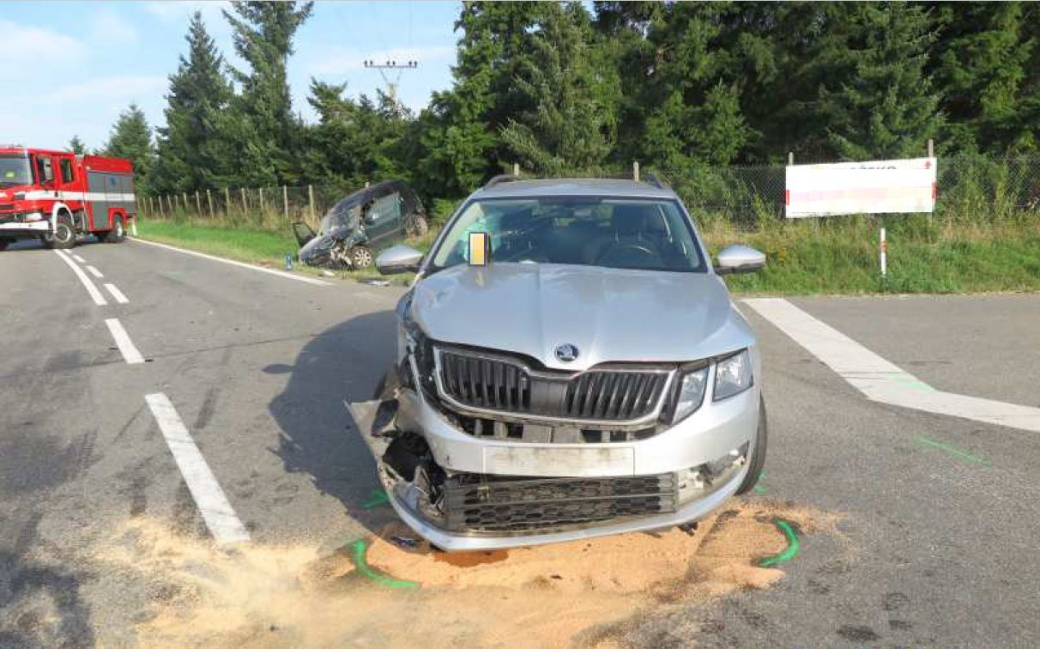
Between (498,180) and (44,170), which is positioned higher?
(44,170)

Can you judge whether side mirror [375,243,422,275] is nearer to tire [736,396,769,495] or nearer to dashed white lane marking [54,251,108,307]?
tire [736,396,769,495]

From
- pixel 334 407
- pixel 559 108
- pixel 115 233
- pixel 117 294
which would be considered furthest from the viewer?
pixel 115 233

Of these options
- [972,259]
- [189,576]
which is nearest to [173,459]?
[189,576]

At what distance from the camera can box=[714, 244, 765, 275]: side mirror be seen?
15.7 ft

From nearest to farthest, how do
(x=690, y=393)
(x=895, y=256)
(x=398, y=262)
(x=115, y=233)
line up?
(x=690, y=393)
(x=398, y=262)
(x=895, y=256)
(x=115, y=233)

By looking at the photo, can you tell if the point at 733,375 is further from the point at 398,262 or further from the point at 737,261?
the point at 398,262

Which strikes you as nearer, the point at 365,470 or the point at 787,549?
the point at 787,549

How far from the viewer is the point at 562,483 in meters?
3.11

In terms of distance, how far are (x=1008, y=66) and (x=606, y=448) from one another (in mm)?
30299

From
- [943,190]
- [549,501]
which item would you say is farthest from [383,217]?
[549,501]

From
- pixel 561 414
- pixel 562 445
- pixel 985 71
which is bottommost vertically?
pixel 562 445

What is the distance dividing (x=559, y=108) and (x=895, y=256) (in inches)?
695

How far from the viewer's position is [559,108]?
93.9 feet

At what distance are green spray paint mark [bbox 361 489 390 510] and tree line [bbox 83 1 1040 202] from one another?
2069 centimetres
